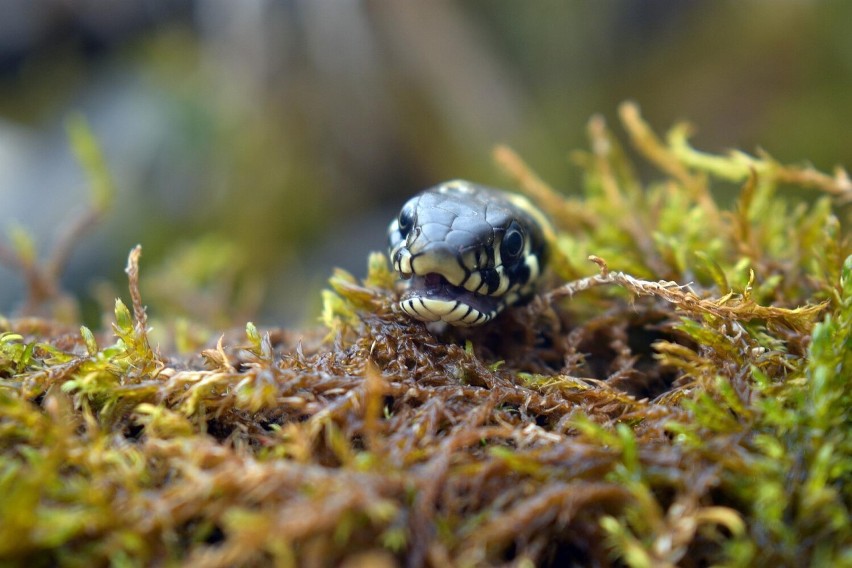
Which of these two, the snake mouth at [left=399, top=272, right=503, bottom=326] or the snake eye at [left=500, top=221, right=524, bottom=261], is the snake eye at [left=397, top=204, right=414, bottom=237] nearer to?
the snake mouth at [left=399, top=272, right=503, bottom=326]

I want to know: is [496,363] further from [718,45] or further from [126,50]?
[126,50]

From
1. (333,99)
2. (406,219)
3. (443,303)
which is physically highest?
(333,99)

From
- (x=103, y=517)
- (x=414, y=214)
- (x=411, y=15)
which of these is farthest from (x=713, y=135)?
(x=103, y=517)

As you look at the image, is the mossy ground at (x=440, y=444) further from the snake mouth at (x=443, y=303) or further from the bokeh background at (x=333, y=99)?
the bokeh background at (x=333, y=99)

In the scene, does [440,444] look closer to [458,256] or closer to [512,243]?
[458,256]

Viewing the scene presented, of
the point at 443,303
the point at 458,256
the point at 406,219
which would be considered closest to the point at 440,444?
the point at 443,303

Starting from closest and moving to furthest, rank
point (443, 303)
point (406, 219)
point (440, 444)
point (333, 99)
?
point (440, 444) → point (443, 303) → point (406, 219) → point (333, 99)
